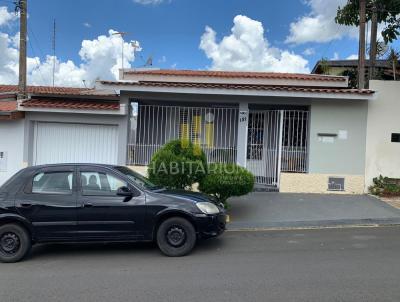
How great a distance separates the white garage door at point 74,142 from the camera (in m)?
13.0

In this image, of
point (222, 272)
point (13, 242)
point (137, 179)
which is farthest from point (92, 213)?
point (222, 272)

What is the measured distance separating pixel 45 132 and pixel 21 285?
8.35 metres

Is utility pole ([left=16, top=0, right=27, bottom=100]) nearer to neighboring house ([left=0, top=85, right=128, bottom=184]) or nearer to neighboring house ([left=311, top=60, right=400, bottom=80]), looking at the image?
neighboring house ([left=0, top=85, right=128, bottom=184])

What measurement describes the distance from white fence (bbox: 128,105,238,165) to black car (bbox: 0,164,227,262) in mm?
6253

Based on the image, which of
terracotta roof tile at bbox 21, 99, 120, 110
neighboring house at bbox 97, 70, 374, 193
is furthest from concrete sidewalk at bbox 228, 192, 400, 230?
terracotta roof tile at bbox 21, 99, 120, 110

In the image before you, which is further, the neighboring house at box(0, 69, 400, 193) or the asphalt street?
the neighboring house at box(0, 69, 400, 193)

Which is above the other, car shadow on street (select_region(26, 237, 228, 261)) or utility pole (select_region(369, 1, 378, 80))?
utility pole (select_region(369, 1, 378, 80))

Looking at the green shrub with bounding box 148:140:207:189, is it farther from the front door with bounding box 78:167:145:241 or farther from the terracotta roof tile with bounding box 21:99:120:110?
the terracotta roof tile with bounding box 21:99:120:110

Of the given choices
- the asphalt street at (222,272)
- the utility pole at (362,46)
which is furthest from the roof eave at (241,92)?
the asphalt street at (222,272)

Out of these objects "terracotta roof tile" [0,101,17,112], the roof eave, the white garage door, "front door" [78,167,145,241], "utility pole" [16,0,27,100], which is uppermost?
"utility pole" [16,0,27,100]

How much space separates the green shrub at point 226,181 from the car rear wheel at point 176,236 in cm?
267

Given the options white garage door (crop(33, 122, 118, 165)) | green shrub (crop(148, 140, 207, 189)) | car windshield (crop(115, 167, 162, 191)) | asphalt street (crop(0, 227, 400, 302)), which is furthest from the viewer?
white garage door (crop(33, 122, 118, 165))

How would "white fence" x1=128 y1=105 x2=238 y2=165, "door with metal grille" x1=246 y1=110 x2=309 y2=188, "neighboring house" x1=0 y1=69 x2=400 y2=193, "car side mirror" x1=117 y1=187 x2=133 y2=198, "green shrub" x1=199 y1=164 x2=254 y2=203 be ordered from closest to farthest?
"car side mirror" x1=117 y1=187 x2=133 y2=198 → "green shrub" x1=199 y1=164 x2=254 y2=203 → "neighboring house" x1=0 y1=69 x2=400 y2=193 → "door with metal grille" x1=246 y1=110 x2=309 y2=188 → "white fence" x1=128 y1=105 x2=238 y2=165

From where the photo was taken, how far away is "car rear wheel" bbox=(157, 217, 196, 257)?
264 inches
